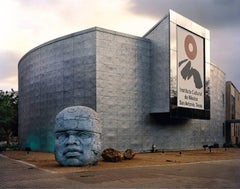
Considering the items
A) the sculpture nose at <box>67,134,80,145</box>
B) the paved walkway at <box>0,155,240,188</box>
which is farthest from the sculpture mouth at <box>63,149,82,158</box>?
the paved walkway at <box>0,155,240,188</box>

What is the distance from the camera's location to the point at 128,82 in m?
38.2

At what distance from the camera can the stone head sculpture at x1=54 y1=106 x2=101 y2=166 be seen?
67.2ft

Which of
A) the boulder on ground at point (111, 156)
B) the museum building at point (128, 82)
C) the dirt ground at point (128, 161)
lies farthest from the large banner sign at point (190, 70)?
the boulder on ground at point (111, 156)

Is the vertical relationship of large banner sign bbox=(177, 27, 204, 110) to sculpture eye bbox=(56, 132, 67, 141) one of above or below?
above

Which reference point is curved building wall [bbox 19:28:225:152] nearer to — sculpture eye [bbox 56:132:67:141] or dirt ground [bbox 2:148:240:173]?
dirt ground [bbox 2:148:240:173]

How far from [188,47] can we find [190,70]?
2528 mm

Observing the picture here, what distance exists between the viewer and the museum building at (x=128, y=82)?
1430 inches

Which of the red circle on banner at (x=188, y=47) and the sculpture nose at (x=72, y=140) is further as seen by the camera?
the red circle on banner at (x=188, y=47)

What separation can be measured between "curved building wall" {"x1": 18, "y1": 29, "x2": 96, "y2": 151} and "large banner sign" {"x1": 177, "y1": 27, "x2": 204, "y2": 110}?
988cm

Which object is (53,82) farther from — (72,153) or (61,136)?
(72,153)

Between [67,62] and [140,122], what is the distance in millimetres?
9370

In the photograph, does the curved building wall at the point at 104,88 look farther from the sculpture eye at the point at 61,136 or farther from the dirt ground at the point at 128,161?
the sculpture eye at the point at 61,136

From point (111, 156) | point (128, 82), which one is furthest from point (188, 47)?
point (111, 156)

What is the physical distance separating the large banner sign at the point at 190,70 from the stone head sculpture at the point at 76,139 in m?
20.5
